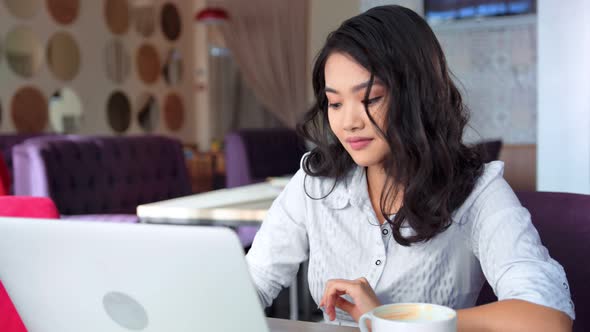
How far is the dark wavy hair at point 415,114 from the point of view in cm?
117

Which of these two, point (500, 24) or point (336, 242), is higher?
point (500, 24)

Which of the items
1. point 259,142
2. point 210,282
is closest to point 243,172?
point 259,142

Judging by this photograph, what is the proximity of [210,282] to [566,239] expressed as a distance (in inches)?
30.4

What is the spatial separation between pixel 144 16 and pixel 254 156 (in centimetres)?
361

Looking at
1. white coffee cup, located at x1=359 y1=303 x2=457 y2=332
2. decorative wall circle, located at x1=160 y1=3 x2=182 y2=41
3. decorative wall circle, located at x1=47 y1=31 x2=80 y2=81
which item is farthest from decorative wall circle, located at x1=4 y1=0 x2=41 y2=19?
white coffee cup, located at x1=359 y1=303 x2=457 y2=332

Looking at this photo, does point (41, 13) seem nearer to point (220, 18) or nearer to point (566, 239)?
point (220, 18)

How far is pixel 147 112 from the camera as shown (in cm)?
801

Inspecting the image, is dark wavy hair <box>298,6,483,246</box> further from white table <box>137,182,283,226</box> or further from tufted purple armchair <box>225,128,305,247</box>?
tufted purple armchair <box>225,128,305,247</box>

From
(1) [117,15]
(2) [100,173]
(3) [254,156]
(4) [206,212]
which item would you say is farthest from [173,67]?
(4) [206,212]

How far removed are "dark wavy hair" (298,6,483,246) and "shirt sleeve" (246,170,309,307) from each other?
0.58 feet

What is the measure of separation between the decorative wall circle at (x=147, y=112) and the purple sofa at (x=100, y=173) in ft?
11.7

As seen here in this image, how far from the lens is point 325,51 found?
124 cm

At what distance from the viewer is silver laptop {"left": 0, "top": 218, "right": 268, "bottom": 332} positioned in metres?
0.74

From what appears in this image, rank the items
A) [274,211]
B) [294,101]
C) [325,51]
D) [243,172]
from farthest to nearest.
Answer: [294,101], [243,172], [274,211], [325,51]
